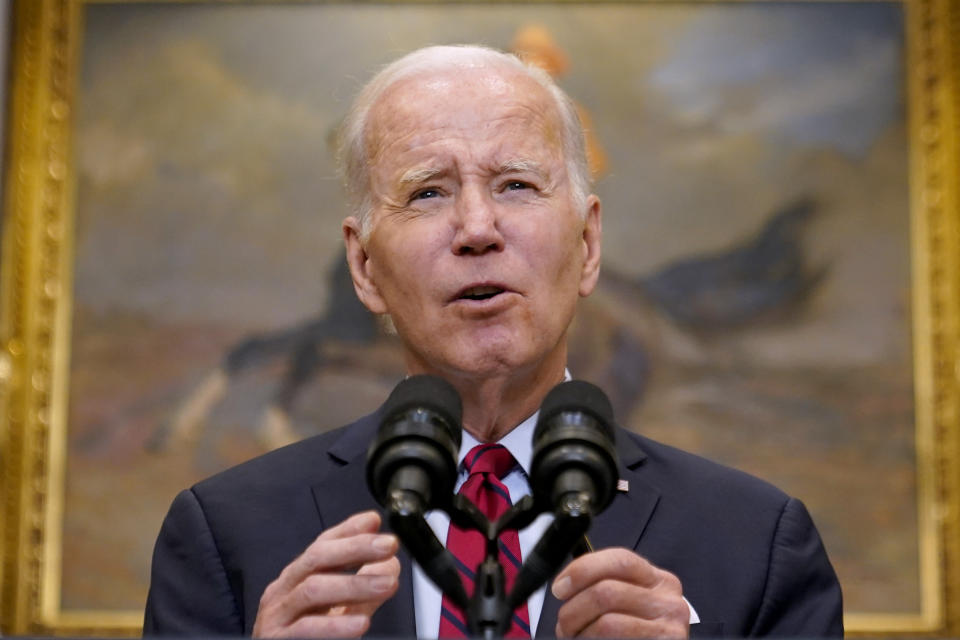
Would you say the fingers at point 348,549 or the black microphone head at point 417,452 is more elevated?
the black microphone head at point 417,452

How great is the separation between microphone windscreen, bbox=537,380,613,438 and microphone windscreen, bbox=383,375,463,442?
0.37 feet

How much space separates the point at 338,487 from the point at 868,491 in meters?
3.10

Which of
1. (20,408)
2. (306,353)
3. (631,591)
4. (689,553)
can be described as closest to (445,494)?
(631,591)

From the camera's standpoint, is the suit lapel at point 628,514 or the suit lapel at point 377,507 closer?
the suit lapel at point 377,507

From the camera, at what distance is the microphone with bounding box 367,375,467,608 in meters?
1.48

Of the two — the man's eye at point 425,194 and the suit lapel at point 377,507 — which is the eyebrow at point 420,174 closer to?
the man's eye at point 425,194

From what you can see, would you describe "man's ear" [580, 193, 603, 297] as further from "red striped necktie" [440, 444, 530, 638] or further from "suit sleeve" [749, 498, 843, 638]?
"suit sleeve" [749, 498, 843, 638]

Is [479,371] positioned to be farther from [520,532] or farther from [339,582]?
[339,582]

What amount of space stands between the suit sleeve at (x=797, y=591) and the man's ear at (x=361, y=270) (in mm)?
918

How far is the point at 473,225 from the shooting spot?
2.33 m

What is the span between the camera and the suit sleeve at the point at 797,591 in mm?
2334

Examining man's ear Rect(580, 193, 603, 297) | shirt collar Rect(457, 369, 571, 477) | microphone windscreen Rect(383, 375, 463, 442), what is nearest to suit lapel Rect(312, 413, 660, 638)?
shirt collar Rect(457, 369, 571, 477)

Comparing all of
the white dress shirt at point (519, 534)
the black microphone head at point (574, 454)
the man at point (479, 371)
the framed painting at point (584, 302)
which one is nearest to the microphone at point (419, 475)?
the black microphone head at point (574, 454)

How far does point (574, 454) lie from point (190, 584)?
1.19 metres
